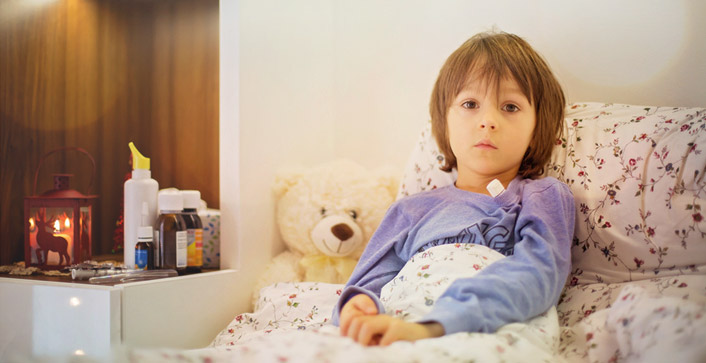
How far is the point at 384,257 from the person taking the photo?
1.11m

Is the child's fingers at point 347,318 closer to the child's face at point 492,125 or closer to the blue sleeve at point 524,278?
→ the blue sleeve at point 524,278

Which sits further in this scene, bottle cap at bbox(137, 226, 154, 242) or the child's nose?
bottle cap at bbox(137, 226, 154, 242)

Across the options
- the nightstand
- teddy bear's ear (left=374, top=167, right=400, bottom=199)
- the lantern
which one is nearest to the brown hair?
teddy bear's ear (left=374, top=167, right=400, bottom=199)

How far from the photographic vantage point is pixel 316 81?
1.74 m

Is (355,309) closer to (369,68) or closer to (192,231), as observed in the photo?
(192,231)

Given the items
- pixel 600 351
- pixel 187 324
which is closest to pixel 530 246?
→ pixel 600 351

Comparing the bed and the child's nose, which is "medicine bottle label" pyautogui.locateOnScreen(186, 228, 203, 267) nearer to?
the bed

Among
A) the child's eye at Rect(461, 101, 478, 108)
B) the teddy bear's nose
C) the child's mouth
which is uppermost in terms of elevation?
the child's eye at Rect(461, 101, 478, 108)

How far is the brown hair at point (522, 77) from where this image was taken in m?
1.07

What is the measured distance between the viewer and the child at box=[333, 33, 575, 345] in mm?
907

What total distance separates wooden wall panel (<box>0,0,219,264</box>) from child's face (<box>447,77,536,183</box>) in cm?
83

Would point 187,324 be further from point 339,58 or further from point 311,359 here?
point 339,58

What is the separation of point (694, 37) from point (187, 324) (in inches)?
51.1

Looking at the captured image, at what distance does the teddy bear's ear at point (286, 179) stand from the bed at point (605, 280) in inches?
13.3
